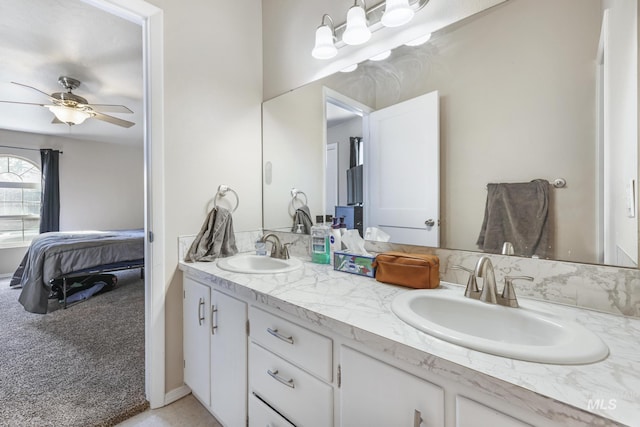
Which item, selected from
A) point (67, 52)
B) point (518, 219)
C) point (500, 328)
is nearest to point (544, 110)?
point (518, 219)

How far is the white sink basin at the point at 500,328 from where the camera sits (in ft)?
1.94

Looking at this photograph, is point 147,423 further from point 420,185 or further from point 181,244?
point 420,185

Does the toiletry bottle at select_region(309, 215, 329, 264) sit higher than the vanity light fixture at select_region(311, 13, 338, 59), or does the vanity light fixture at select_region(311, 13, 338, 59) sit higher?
the vanity light fixture at select_region(311, 13, 338, 59)

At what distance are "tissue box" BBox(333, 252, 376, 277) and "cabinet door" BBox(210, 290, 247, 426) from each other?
0.47 metres

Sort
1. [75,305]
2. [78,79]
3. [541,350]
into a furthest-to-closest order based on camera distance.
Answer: [75,305] < [78,79] < [541,350]

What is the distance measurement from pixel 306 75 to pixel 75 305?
11.6 ft

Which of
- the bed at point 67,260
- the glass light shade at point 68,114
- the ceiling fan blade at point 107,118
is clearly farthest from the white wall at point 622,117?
the bed at point 67,260

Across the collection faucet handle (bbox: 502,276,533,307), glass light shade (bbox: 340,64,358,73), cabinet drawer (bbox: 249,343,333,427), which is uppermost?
glass light shade (bbox: 340,64,358,73)

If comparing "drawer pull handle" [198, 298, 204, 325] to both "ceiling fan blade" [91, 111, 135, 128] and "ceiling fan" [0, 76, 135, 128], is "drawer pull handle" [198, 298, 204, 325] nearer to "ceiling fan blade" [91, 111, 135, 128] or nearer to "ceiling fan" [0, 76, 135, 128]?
"ceiling fan" [0, 76, 135, 128]

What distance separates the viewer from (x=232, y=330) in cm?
125

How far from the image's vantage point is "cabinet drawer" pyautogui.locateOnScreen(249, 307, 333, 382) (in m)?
0.86

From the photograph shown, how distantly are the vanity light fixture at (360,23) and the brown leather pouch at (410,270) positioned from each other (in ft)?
3.42

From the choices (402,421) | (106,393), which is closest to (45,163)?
(106,393)

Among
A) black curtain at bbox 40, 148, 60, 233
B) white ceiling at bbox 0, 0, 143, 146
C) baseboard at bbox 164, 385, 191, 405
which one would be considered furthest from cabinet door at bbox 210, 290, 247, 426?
black curtain at bbox 40, 148, 60, 233
